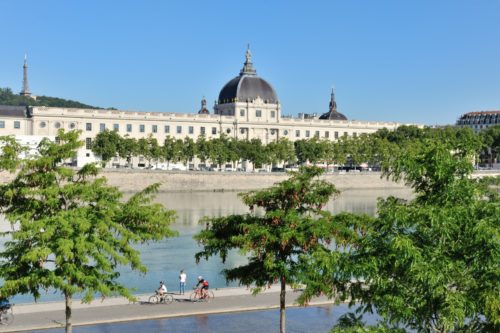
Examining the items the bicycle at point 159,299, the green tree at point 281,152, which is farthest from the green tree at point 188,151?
the bicycle at point 159,299

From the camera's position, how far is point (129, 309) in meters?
Result: 26.6

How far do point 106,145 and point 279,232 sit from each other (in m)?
97.9

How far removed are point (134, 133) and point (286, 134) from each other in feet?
108

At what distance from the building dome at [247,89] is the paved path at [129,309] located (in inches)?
4643

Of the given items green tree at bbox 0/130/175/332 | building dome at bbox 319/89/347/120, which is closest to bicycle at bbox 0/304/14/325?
green tree at bbox 0/130/175/332

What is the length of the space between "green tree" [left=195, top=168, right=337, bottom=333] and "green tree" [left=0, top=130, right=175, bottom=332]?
1.76 metres

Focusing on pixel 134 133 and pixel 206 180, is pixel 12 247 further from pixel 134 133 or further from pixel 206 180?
pixel 134 133

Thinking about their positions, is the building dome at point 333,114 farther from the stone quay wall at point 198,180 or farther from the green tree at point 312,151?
the stone quay wall at point 198,180

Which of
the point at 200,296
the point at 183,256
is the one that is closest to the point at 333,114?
the point at 183,256

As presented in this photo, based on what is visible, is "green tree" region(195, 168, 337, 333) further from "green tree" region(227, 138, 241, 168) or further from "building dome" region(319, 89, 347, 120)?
"building dome" region(319, 89, 347, 120)

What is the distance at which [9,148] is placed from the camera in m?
19.0

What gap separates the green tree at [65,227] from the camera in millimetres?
17781

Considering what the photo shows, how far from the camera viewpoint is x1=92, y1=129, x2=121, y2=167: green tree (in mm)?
114312

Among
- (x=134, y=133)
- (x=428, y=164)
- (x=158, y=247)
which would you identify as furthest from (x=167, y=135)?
(x=428, y=164)
